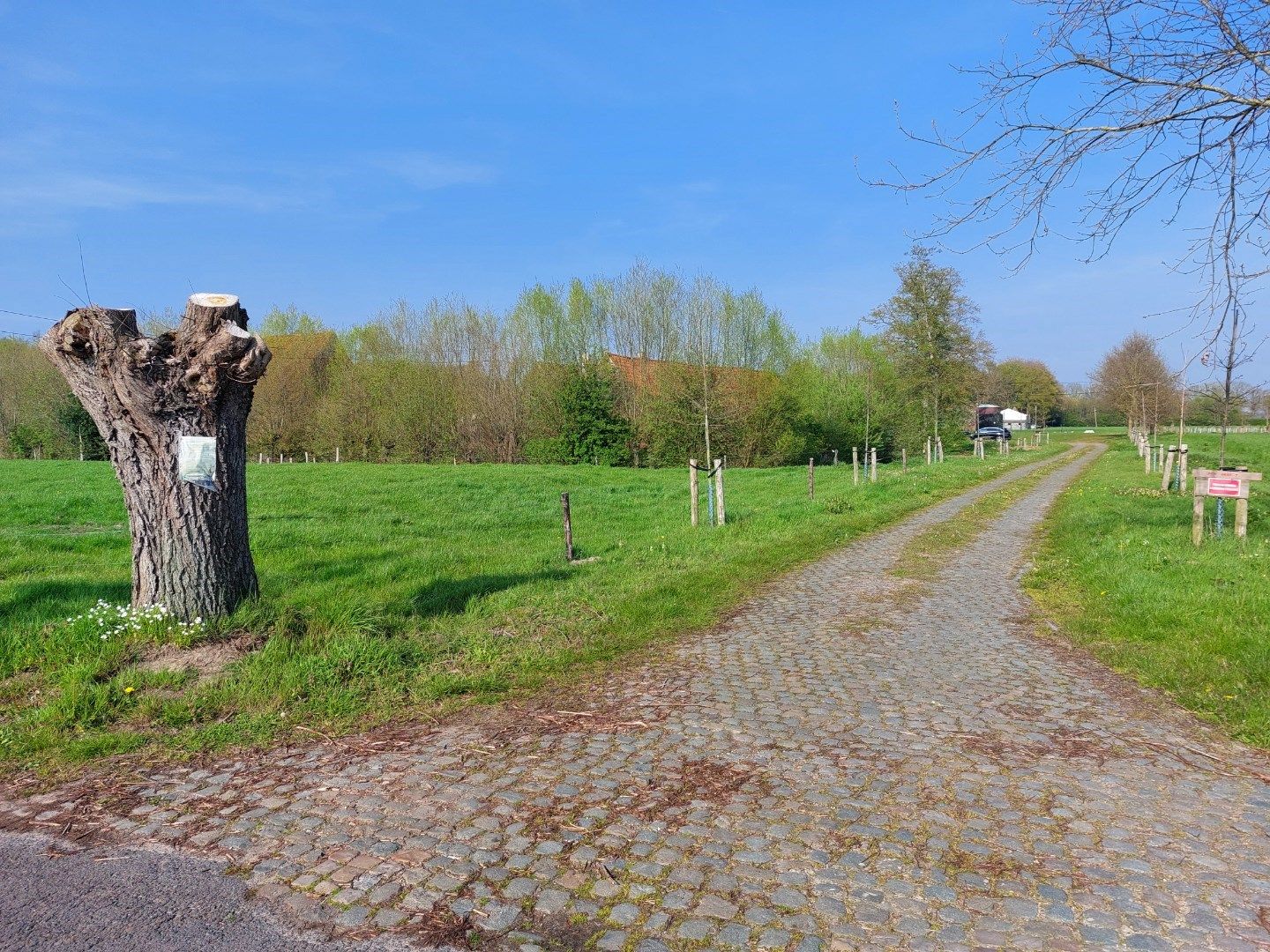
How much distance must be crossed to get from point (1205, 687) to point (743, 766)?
3.61 meters

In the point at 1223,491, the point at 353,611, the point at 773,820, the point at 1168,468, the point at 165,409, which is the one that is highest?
the point at 165,409

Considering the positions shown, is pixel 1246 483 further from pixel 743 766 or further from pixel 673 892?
pixel 673 892

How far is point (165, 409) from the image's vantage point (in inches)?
239

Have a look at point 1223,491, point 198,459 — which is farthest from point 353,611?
point 1223,491

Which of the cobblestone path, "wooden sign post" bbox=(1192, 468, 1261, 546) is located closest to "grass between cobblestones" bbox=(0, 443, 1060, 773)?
the cobblestone path

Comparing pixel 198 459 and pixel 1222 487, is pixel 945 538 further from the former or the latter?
pixel 198 459

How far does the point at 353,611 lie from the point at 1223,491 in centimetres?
1137

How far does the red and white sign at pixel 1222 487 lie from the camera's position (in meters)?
11.2

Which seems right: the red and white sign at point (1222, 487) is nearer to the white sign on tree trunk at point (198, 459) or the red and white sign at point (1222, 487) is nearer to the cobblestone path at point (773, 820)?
the cobblestone path at point (773, 820)

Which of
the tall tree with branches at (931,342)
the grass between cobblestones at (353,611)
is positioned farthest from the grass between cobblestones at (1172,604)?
the tall tree with branches at (931,342)

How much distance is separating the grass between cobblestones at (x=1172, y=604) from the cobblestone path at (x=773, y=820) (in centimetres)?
44

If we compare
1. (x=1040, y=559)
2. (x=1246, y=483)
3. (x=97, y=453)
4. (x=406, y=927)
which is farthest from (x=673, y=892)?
(x=97, y=453)

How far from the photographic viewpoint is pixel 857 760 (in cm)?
455

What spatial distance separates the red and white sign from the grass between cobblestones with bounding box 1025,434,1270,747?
0.65 m
